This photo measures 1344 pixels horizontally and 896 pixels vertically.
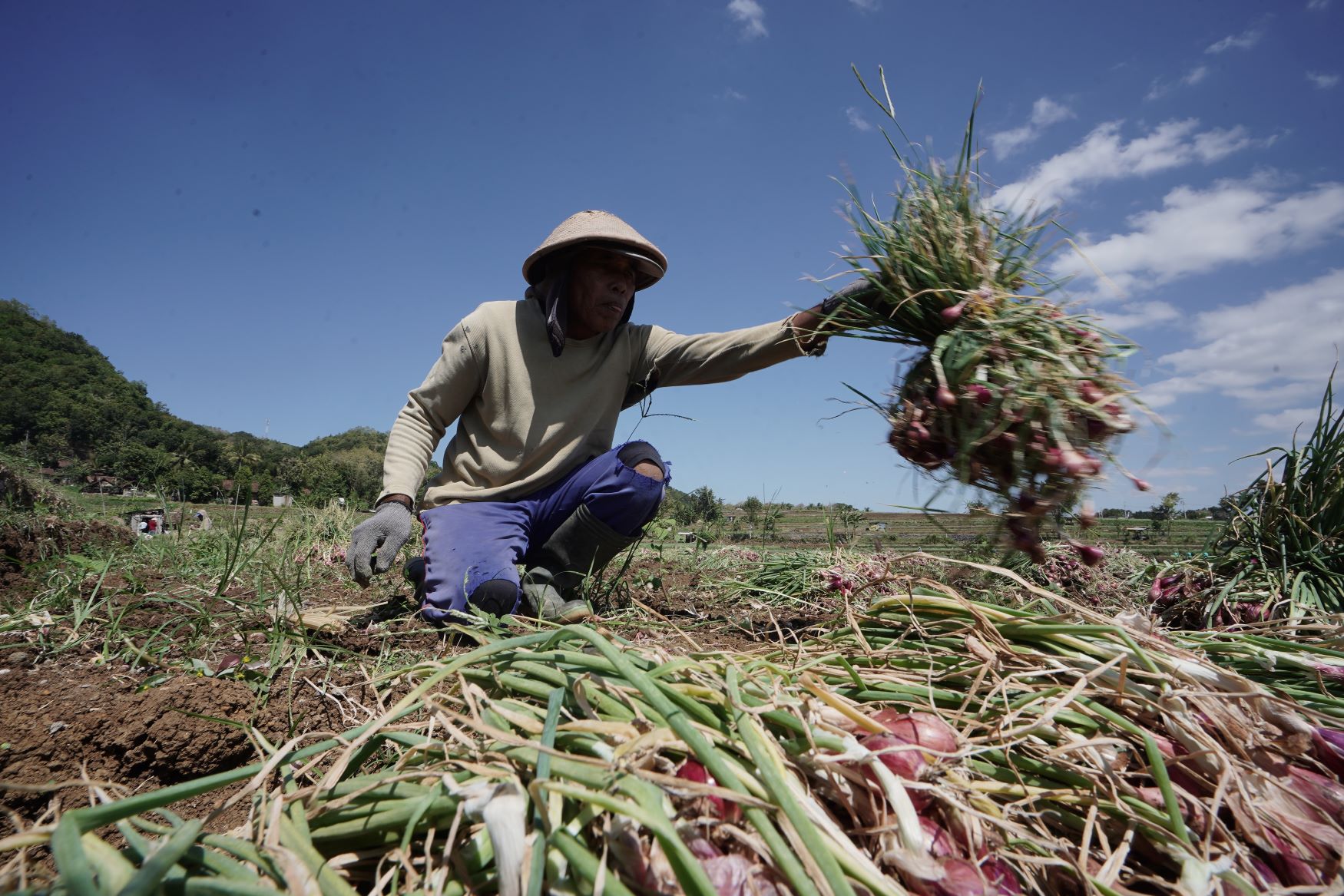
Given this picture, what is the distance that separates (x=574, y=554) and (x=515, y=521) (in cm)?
27

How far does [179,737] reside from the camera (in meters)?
1.27

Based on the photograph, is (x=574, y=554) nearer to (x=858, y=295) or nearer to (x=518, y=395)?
(x=518, y=395)

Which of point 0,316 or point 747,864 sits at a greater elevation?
point 0,316

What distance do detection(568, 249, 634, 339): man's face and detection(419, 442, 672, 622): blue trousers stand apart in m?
0.54

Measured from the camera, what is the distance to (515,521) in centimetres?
265

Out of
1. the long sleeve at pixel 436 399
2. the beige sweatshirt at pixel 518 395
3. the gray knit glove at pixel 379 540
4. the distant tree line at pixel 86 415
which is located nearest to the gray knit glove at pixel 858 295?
the beige sweatshirt at pixel 518 395

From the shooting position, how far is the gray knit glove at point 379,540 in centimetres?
221

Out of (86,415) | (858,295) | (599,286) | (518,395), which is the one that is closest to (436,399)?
(518,395)

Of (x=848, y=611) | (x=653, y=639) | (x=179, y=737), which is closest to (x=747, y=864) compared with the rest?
(x=848, y=611)

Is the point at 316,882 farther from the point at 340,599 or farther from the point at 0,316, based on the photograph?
the point at 0,316

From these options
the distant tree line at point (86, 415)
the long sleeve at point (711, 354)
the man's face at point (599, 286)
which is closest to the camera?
the long sleeve at point (711, 354)

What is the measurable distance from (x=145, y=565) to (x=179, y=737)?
2.33 metres

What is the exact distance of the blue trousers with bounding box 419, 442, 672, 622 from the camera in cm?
226

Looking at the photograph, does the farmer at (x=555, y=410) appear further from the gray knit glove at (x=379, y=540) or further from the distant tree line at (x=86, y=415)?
the distant tree line at (x=86, y=415)
